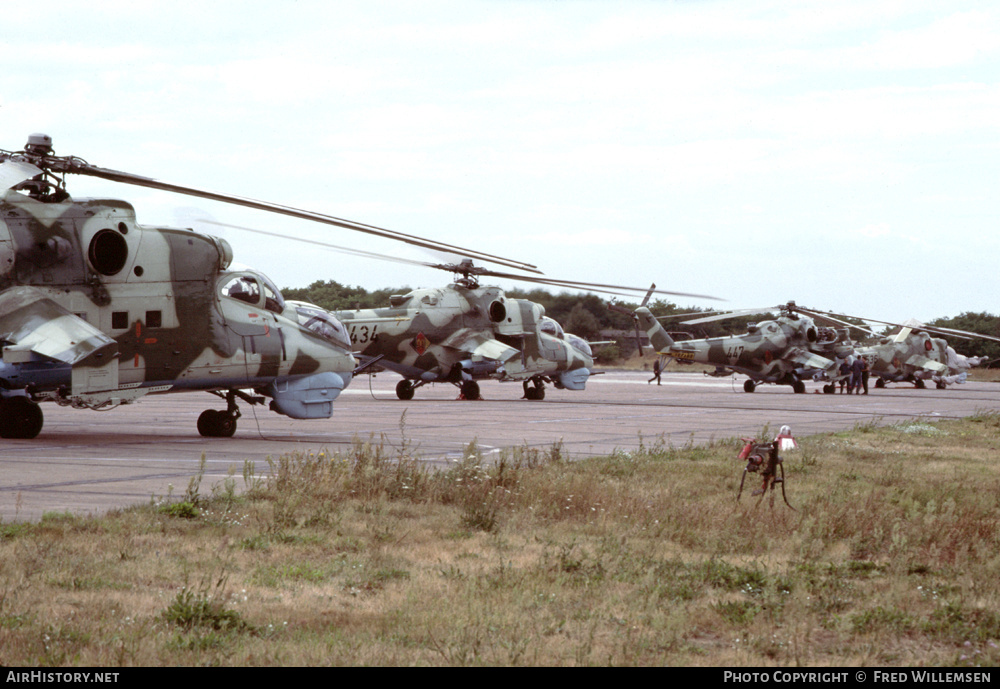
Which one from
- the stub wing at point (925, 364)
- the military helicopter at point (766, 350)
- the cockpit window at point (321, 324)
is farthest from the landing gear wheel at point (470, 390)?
the stub wing at point (925, 364)

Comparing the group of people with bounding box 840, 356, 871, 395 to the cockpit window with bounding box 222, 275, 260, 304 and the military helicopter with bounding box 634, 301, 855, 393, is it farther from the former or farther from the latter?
the cockpit window with bounding box 222, 275, 260, 304

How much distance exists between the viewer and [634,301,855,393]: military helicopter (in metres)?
46.4

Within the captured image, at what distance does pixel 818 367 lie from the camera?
152 ft

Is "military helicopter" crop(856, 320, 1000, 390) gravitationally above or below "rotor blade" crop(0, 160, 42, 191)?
below

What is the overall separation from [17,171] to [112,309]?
8.58 ft

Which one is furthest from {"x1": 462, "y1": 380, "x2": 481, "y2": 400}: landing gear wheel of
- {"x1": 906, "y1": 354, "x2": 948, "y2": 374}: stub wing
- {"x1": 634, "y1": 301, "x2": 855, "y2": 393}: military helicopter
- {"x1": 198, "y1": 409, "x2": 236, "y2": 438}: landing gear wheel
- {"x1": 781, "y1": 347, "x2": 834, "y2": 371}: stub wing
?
{"x1": 906, "y1": 354, "x2": 948, "y2": 374}: stub wing

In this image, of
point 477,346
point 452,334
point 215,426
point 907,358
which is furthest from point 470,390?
point 907,358

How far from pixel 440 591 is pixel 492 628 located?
41.4 inches

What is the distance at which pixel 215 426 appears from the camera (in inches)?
764

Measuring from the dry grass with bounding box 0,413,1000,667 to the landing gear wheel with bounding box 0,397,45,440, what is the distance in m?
7.92

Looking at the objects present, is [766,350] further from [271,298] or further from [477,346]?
[271,298]

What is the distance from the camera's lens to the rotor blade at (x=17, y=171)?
16.4 m

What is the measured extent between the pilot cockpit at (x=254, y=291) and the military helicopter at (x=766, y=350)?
91.6 feet
